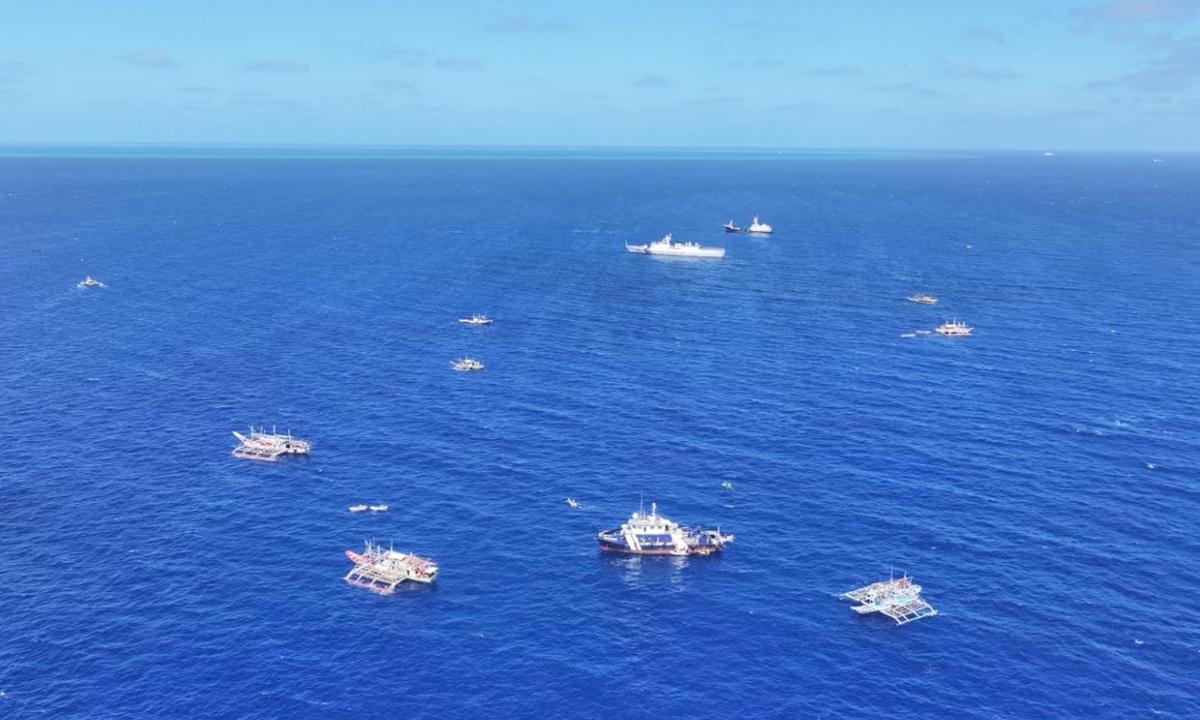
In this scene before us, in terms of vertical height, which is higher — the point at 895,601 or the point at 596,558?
the point at 895,601

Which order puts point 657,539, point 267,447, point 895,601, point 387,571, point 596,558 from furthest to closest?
point 267,447 < point 657,539 < point 596,558 < point 387,571 < point 895,601

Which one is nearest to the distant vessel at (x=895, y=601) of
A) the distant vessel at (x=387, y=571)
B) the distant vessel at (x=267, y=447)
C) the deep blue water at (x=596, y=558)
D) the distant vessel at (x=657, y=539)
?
the deep blue water at (x=596, y=558)

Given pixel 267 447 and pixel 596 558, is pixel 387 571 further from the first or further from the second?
pixel 267 447

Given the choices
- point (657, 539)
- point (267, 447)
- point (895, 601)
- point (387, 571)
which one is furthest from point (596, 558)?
point (267, 447)

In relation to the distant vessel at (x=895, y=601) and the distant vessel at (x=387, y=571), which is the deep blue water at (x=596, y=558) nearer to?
the distant vessel at (x=895, y=601)

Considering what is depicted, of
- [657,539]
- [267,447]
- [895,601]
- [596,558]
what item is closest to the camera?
[895,601]

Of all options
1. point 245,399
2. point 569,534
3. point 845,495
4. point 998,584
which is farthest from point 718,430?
point 245,399

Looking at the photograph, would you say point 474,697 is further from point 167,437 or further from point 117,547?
point 167,437
